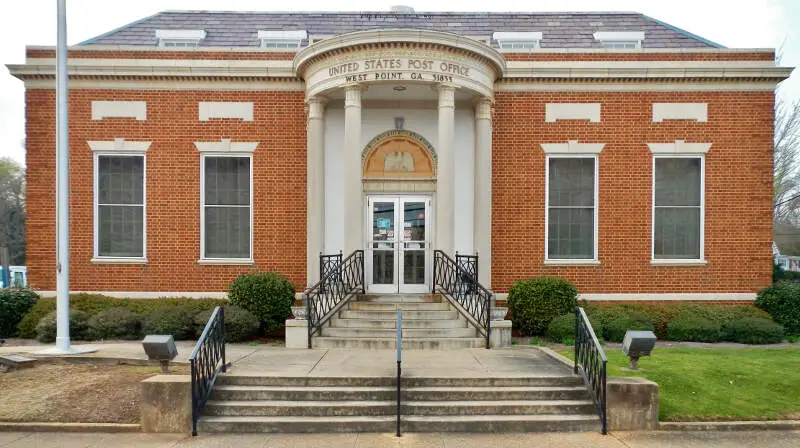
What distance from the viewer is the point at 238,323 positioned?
37.0 ft

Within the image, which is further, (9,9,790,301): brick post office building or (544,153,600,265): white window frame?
(544,153,600,265): white window frame

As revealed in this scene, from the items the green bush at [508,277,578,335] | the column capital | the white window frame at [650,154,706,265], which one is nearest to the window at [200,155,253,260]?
the column capital

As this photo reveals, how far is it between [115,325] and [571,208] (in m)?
11.2

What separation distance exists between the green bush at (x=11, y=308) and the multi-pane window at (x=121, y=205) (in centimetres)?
190

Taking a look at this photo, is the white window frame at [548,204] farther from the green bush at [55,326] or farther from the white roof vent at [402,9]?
the green bush at [55,326]

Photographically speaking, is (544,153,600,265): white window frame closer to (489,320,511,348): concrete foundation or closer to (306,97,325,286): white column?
(489,320,511,348): concrete foundation

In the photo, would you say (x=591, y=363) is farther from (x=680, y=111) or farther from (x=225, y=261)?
(x=225, y=261)

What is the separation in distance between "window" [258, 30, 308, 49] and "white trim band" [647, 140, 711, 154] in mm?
10359

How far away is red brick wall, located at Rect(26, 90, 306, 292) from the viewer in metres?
13.5

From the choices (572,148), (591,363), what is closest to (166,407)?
(591,363)

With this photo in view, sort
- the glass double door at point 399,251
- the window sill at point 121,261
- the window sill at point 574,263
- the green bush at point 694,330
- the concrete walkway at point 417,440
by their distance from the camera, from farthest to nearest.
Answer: the window sill at point 574,263 → the window sill at point 121,261 → the glass double door at point 399,251 → the green bush at point 694,330 → the concrete walkway at point 417,440

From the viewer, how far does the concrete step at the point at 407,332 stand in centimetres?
1043

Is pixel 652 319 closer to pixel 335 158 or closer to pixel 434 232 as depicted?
pixel 434 232

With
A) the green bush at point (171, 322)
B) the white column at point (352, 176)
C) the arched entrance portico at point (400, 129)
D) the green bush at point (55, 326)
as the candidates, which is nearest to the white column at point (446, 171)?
the arched entrance portico at point (400, 129)
